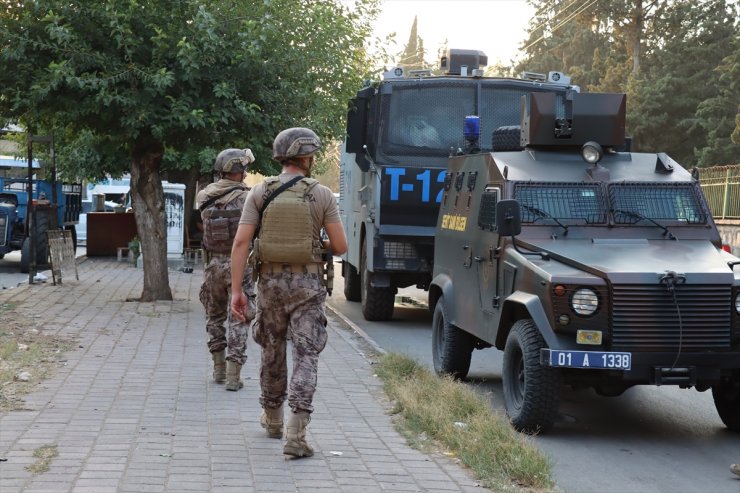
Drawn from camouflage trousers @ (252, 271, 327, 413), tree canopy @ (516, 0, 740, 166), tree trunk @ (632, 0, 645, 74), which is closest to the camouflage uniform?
camouflage trousers @ (252, 271, 327, 413)

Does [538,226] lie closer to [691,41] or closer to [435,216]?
[435,216]

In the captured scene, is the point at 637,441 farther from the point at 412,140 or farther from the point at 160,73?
the point at 160,73

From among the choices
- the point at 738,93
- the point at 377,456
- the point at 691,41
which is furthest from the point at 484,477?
the point at 691,41

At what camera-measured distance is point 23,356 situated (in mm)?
10242

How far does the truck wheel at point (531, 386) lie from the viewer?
7.93 metres

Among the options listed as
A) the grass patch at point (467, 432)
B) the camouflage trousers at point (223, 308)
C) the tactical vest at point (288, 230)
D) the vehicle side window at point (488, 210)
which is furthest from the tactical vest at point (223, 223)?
the tactical vest at point (288, 230)

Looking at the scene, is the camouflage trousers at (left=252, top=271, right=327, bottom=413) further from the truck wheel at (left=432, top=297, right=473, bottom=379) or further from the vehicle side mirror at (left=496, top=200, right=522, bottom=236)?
the truck wheel at (left=432, top=297, right=473, bottom=379)

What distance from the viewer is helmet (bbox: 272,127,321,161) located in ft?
22.3

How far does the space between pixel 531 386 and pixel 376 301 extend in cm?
790

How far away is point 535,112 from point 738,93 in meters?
35.3

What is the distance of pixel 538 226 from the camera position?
9.10 meters

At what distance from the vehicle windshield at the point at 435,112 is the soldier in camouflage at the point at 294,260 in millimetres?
8132

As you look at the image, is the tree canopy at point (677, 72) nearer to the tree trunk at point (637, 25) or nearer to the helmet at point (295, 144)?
the tree trunk at point (637, 25)

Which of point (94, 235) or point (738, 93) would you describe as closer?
point (94, 235)
